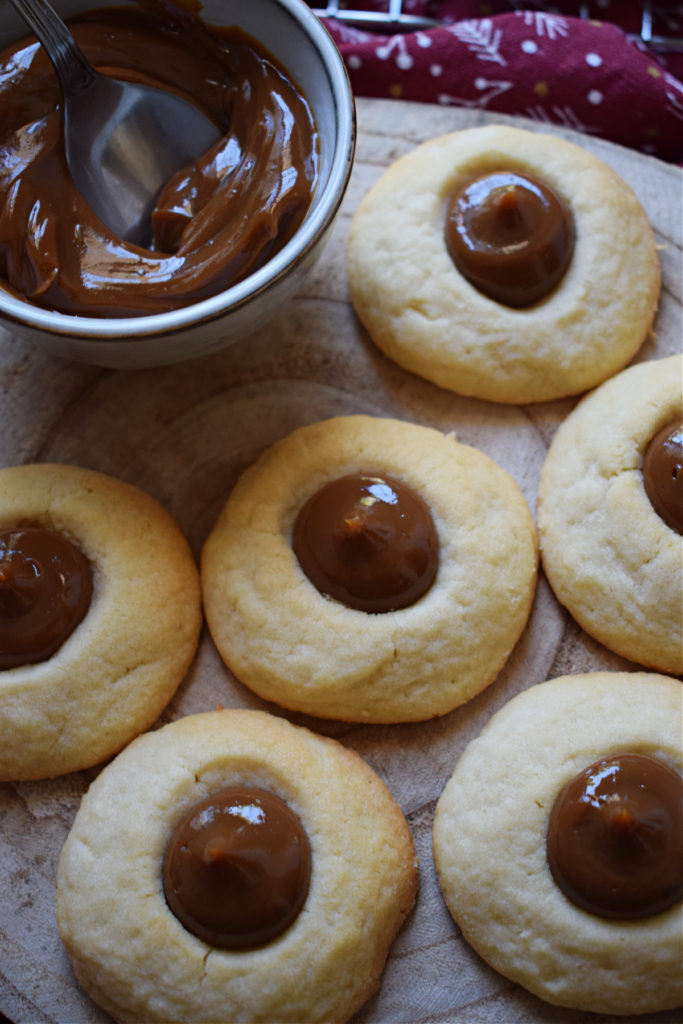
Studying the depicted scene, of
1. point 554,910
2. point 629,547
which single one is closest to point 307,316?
point 629,547

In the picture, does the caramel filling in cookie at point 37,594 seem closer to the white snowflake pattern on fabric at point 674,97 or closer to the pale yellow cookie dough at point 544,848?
the pale yellow cookie dough at point 544,848

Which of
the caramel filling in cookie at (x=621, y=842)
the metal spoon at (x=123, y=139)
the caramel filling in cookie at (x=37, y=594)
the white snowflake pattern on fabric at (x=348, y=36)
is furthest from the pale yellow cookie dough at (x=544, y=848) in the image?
the white snowflake pattern on fabric at (x=348, y=36)

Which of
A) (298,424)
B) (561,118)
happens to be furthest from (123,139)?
(561,118)

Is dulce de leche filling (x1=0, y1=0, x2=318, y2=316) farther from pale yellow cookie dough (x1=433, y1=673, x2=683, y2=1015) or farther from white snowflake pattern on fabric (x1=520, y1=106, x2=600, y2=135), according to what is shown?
pale yellow cookie dough (x1=433, y1=673, x2=683, y2=1015)

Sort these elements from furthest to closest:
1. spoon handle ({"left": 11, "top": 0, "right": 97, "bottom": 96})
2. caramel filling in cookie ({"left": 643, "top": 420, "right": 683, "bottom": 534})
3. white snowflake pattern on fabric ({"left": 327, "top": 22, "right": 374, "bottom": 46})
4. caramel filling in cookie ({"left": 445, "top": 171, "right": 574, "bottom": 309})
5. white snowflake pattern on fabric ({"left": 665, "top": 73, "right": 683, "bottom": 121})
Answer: white snowflake pattern on fabric ({"left": 327, "top": 22, "right": 374, "bottom": 46}) < white snowflake pattern on fabric ({"left": 665, "top": 73, "right": 683, "bottom": 121}) < caramel filling in cookie ({"left": 445, "top": 171, "right": 574, "bottom": 309}) < caramel filling in cookie ({"left": 643, "top": 420, "right": 683, "bottom": 534}) < spoon handle ({"left": 11, "top": 0, "right": 97, "bottom": 96})

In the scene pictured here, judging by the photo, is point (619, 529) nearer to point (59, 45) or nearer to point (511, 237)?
point (511, 237)

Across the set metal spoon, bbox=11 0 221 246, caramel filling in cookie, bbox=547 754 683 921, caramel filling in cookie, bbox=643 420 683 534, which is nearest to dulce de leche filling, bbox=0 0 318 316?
metal spoon, bbox=11 0 221 246
